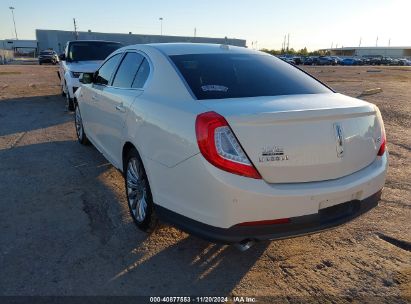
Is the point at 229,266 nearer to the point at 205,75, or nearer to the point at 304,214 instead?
the point at 304,214

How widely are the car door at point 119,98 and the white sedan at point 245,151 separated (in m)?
0.19

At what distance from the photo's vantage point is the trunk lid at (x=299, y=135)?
266cm

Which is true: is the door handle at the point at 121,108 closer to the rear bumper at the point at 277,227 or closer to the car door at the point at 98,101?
the car door at the point at 98,101

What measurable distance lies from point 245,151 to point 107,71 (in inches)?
125

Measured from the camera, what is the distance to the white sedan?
8.71 ft

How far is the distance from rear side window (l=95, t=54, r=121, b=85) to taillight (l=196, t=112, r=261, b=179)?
2.73m

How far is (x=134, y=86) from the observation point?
13.4ft

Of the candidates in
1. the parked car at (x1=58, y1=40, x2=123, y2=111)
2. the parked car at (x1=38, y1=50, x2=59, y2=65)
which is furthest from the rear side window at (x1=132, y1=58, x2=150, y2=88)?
the parked car at (x1=38, y1=50, x2=59, y2=65)

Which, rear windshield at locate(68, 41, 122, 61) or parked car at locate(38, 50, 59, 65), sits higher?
rear windshield at locate(68, 41, 122, 61)

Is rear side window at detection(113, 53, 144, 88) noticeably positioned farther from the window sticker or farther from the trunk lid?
the trunk lid

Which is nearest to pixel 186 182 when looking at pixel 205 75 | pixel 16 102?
pixel 205 75

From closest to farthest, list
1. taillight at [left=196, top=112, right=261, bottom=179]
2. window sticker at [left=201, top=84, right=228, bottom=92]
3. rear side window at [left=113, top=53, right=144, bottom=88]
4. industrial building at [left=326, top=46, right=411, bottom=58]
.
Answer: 1. taillight at [left=196, top=112, right=261, bottom=179]
2. window sticker at [left=201, top=84, right=228, bottom=92]
3. rear side window at [left=113, top=53, right=144, bottom=88]
4. industrial building at [left=326, top=46, right=411, bottom=58]

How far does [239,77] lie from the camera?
3.60 meters

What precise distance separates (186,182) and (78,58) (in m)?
9.89
